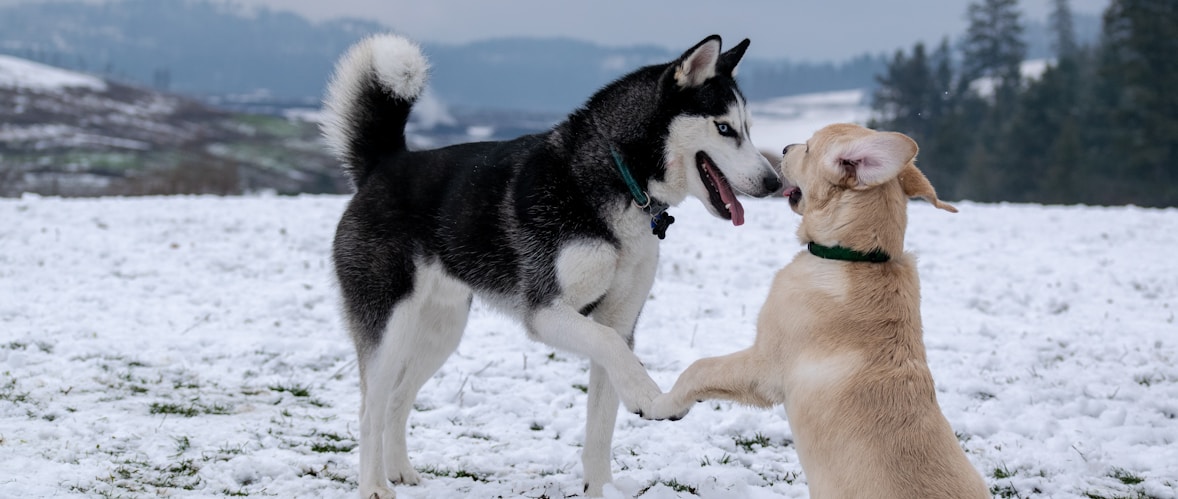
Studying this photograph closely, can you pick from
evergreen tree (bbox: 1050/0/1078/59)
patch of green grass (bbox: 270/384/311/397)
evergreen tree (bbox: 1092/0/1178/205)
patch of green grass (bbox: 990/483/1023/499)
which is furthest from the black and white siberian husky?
evergreen tree (bbox: 1050/0/1078/59)

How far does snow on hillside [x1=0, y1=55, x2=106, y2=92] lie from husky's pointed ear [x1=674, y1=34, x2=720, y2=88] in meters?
100

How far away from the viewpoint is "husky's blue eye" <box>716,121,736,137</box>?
14.6ft

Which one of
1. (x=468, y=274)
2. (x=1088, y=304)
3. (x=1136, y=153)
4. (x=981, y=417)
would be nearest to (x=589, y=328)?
(x=468, y=274)

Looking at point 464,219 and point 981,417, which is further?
point 981,417

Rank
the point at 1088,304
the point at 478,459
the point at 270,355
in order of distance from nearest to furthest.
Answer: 1. the point at 478,459
2. the point at 270,355
3. the point at 1088,304

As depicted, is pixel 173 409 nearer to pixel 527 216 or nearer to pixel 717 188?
pixel 527 216

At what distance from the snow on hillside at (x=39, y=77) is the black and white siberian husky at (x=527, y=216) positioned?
98.9 m

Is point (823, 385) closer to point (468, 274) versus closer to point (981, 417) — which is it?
point (468, 274)

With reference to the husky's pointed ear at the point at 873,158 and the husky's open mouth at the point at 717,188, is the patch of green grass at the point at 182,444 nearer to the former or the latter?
the husky's open mouth at the point at 717,188

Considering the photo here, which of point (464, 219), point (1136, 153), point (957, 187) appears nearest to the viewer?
point (464, 219)

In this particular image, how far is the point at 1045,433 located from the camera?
577 cm

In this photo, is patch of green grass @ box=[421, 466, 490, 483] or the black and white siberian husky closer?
the black and white siberian husky

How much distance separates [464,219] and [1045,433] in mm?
3815

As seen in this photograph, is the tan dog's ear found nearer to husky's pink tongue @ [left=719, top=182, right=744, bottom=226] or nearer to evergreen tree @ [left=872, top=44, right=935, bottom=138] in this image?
husky's pink tongue @ [left=719, top=182, right=744, bottom=226]
